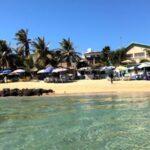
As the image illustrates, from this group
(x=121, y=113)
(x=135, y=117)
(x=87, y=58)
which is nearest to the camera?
(x=135, y=117)

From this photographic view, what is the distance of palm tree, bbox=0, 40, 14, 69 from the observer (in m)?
72.7

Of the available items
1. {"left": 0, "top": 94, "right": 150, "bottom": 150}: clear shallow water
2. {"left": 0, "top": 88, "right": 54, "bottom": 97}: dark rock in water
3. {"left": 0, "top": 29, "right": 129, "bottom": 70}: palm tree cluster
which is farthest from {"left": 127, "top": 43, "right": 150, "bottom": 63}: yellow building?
{"left": 0, "top": 94, "right": 150, "bottom": 150}: clear shallow water

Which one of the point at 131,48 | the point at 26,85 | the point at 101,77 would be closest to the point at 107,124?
the point at 26,85

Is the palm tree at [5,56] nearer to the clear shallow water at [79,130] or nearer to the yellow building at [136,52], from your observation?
the yellow building at [136,52]

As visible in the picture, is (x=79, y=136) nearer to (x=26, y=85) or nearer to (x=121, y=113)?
(x=121, y=113)

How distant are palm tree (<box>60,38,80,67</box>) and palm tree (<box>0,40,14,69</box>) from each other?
8.85 metres

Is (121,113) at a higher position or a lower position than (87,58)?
lower

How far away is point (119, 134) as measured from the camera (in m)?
18.5

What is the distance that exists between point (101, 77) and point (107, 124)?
39101mm

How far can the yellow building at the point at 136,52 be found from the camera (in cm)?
7575

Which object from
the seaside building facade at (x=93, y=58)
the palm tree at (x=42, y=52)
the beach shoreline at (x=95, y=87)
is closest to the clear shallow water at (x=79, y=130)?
the beach shoreline at (x=95, y=87)

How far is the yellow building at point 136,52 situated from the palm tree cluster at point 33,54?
9.97 meters

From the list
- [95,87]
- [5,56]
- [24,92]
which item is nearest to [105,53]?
[5,56]

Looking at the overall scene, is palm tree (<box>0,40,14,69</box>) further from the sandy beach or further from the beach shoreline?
the sandy beach
